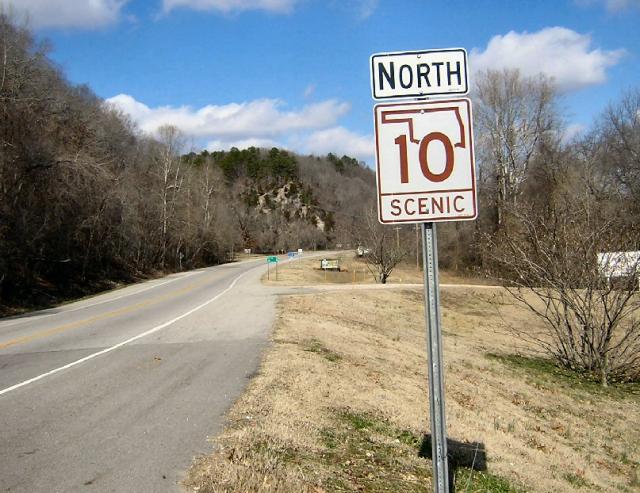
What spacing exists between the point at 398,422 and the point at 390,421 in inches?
4.4

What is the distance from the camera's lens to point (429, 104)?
3223 millimetres

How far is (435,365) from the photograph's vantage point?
123 inches

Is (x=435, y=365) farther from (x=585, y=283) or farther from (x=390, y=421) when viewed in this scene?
(x=585, y=283)

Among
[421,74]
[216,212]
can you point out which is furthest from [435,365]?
[216,212]

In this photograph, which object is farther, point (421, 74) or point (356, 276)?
point (356, 276)

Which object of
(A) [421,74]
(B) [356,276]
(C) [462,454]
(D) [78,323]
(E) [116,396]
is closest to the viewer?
(A) [421,74]

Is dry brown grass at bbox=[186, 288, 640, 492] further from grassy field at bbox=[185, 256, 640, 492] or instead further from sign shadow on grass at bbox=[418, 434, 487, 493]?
sign shadow on grass at bbox=[418, 434, 487, 493]

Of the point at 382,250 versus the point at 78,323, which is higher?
the point at 382,250

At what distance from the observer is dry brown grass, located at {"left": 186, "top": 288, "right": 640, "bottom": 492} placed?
4.98m

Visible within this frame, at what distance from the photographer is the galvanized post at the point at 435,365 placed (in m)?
3.13

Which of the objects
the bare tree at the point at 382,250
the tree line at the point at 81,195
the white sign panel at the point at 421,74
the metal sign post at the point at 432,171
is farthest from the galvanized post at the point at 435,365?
the bare tree at the point at 382,250

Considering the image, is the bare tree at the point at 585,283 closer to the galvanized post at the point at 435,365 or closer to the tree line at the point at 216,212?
the tree line at the point at 216,212

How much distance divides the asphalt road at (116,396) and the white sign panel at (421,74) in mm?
3448

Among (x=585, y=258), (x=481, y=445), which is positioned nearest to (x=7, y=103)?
(x=585, y=258)
